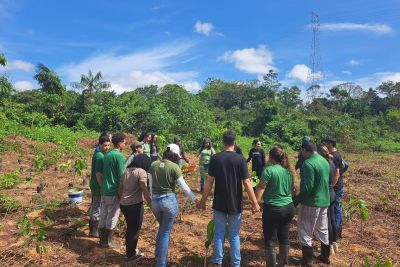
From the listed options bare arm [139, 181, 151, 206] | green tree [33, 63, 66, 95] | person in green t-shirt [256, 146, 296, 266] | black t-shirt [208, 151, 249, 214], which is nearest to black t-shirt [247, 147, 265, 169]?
person in green t-shirt [256, 146, 296, 266]

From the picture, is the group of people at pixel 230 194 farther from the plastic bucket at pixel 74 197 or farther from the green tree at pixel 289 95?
the green tree at pixel 289 95

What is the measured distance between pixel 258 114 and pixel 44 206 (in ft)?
92.5

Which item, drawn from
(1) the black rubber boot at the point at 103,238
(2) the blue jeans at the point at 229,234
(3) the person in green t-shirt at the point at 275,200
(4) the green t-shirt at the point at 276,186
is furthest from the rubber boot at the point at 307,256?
(1) the black rubber boot at the point at 103,238

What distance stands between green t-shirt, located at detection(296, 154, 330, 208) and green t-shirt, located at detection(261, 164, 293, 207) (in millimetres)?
349

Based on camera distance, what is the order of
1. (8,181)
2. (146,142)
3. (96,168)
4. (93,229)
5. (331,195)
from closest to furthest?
(331,195)
(96,168)
(93,229)
(146,142)
(8,181)

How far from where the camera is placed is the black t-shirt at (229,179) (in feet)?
13.3

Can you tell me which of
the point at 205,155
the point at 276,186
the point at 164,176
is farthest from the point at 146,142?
the point at 276,186

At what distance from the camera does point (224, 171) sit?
405 cm

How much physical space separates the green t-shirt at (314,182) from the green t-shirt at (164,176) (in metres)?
1.61

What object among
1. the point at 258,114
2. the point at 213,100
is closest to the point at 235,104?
the point at 213,100

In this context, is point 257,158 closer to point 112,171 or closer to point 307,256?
point 307,256

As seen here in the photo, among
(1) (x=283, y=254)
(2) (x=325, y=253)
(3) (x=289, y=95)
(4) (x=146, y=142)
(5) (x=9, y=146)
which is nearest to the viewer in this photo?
(1) (x=283, y=254)

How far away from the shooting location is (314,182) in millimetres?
4414

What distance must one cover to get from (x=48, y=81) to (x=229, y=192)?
30301mm
